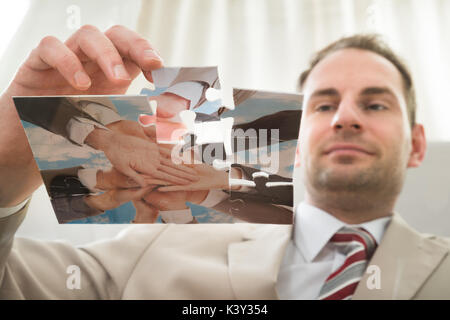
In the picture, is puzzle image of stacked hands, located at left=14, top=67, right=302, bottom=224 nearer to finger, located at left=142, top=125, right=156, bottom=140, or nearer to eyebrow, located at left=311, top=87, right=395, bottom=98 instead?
finger, located at left=142, top=125, right=156, bottom=140

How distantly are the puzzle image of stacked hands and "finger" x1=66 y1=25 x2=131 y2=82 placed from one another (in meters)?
0.06

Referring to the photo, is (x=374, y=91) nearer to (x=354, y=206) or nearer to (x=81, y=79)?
(x=354, y=206)

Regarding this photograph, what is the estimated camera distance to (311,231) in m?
0.75

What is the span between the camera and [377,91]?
27.9 inches

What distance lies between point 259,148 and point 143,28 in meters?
0.44

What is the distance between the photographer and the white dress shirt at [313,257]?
2.37ft

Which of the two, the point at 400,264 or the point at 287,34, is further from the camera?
the point at 287,34

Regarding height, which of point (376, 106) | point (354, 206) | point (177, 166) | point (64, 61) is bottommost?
point (354, 206)

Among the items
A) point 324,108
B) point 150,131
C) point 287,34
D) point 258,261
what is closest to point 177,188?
point 150,131

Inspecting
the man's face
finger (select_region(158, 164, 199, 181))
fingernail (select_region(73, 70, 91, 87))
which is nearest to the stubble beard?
the man's face

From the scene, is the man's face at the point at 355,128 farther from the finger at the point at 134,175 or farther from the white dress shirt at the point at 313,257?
the finger at the point at 134,175

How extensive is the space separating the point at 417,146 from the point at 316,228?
295mm
